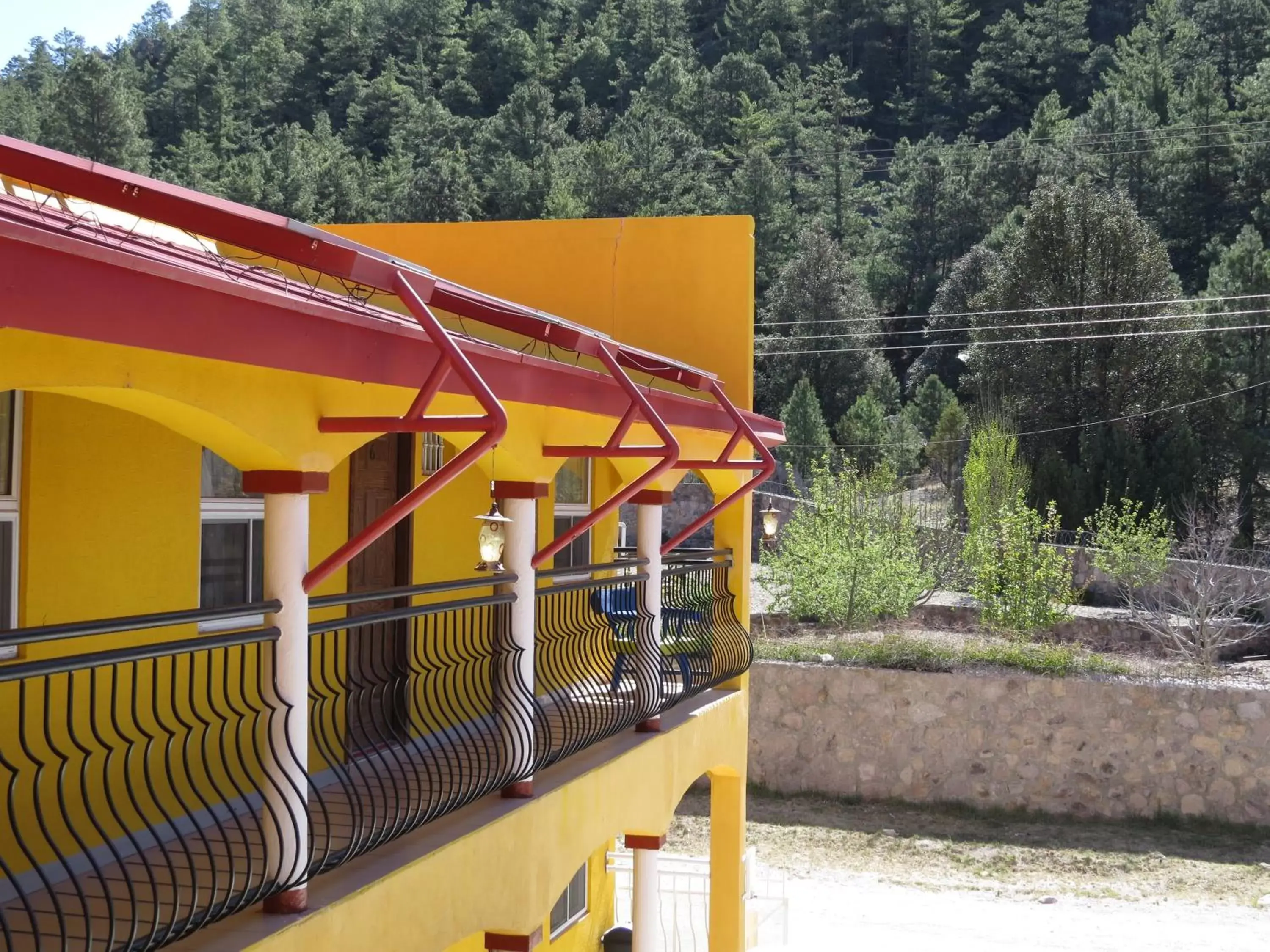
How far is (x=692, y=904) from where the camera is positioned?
15.1 metres

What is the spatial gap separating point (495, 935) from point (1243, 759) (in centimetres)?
1493

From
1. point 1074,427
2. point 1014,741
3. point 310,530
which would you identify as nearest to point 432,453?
point 310,530

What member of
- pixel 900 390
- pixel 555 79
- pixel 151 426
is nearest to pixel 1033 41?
pixel 555 79

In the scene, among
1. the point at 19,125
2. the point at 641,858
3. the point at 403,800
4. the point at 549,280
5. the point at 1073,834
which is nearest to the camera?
the point at 403,800

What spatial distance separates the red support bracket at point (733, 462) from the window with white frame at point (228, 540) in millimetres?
2391

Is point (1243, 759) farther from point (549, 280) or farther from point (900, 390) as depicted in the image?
point (900, 390)

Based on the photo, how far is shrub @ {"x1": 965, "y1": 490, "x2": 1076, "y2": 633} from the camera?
22844mm

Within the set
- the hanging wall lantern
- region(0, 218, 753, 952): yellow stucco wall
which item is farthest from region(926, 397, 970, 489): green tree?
region(0, 218, 753, 952): yellow stucco wall

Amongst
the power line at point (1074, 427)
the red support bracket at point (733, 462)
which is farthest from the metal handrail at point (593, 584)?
the power line at point (1074, 427)

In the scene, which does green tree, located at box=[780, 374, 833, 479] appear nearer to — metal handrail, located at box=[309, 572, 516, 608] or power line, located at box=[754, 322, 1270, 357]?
power line, located at box=[754, 322, 1270, 357]

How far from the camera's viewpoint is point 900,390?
166ft

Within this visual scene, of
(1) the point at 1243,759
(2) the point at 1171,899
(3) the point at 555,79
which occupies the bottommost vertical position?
(2) the point at 1171,899

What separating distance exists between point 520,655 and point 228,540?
1638mm

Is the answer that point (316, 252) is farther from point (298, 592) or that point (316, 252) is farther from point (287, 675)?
point (287, 675)
